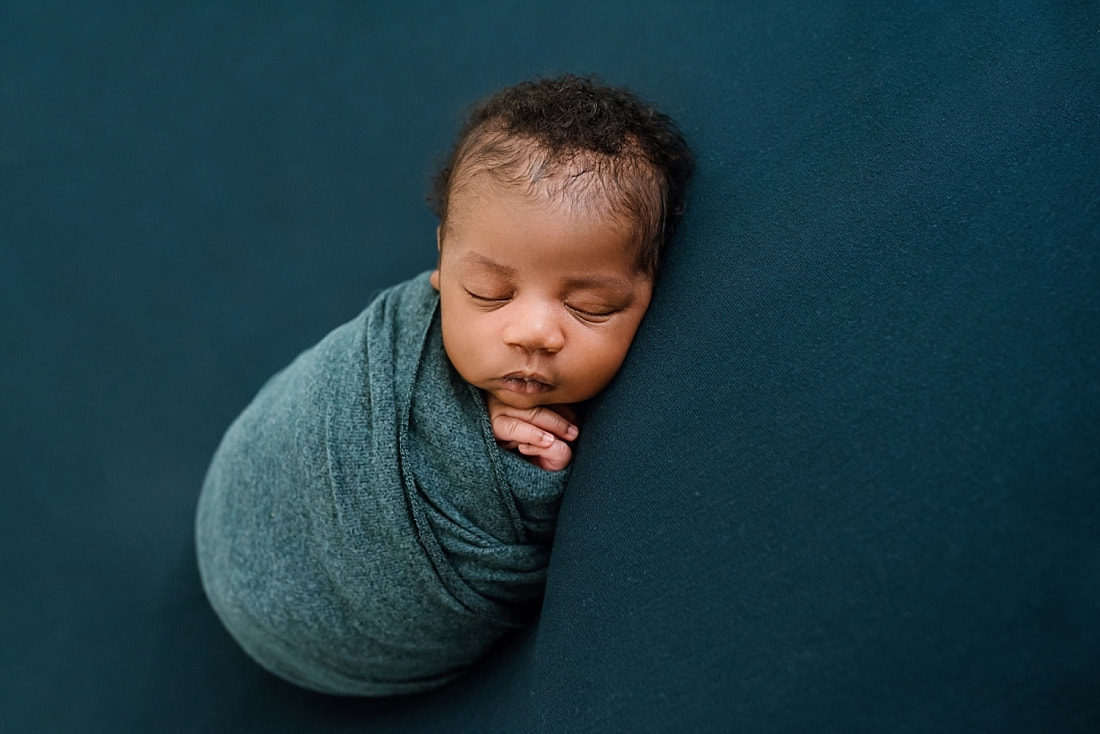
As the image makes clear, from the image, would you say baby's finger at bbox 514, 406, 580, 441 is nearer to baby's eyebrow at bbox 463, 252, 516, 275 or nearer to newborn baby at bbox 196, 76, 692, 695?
newborn baby at bbox 196, 76, 692, 695

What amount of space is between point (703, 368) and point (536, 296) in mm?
169

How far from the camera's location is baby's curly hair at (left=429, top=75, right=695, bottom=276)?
0.83 metres

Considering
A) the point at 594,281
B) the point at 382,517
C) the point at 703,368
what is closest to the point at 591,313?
the point at 594,281

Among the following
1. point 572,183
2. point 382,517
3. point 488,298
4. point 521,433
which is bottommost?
point 382,517

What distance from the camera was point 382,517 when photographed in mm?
895

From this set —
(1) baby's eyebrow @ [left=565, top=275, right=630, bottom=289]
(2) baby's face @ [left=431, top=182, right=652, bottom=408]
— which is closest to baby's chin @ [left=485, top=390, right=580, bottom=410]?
(2) baby's face @ [left=431, top=182, right=652, bottom=408]

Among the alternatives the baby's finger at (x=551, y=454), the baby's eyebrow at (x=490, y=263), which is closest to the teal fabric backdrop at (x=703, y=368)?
the baby's finger at (x=551, y=454)

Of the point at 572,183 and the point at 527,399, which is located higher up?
the point at 572,183

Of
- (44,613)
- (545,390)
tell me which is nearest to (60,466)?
(44,613)

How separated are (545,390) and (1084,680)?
477 mm

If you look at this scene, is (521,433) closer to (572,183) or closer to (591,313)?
(591,313)

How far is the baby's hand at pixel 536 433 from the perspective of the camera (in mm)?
895

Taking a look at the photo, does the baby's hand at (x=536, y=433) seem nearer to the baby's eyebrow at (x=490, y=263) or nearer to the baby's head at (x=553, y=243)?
the baby's head at (x=553, y=243)

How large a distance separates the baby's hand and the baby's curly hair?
0.17 metres
